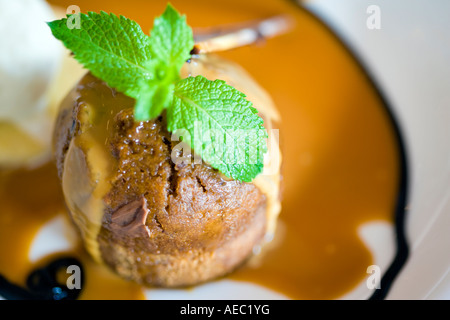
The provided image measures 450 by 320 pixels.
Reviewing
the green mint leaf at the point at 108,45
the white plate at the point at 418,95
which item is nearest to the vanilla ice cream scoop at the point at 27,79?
the green mint leaf at the point at 108,45

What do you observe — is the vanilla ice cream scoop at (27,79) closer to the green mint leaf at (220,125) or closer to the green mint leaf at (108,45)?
the green mint leaf at (108,45)

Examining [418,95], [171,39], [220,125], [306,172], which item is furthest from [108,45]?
[418,95]

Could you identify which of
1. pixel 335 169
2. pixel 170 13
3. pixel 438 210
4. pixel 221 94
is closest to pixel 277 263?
pixel 335 169

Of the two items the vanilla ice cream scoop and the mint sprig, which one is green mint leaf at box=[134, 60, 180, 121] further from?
the vanilla ice cream scoop

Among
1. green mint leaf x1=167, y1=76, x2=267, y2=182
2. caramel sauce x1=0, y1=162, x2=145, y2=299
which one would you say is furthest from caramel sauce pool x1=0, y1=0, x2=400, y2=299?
green mint leaf x1=167, y1=76, x2=267, y2=182

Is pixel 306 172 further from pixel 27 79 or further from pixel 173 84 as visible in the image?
pixel 27 79

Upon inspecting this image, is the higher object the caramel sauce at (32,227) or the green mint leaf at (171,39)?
the green mint leaf at (171,39)

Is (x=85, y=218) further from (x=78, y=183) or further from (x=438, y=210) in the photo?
(x=438, y=210)
